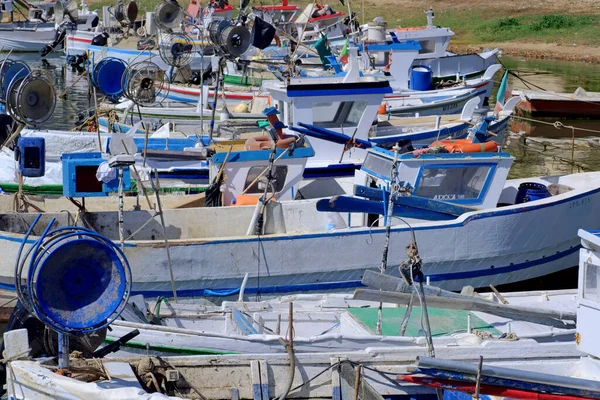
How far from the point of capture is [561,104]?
1101 inches

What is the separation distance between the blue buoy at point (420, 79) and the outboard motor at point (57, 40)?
17679 millimetres

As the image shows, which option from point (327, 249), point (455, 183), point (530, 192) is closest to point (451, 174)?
point (455, 183)

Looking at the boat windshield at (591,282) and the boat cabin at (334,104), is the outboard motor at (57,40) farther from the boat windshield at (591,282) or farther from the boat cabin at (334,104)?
the boat windshield at (591,282)

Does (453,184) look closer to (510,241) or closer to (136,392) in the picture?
(510,241)

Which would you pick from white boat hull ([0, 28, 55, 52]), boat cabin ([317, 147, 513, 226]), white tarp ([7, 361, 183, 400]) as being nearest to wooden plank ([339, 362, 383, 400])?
white tarp ([7, 361, 183, 400])

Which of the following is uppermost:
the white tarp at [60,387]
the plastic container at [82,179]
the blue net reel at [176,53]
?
the blue net reel at [176,53]

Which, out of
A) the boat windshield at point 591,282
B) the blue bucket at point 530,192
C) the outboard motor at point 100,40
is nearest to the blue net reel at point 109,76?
the blue bucket at point 530,192

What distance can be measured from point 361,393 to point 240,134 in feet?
31.0

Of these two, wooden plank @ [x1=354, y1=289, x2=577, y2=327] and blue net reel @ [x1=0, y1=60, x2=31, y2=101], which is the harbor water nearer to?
blue net reel @ [x1=0, y1=60, x2=31, y2=101]

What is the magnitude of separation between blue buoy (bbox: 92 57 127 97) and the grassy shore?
22256 mm

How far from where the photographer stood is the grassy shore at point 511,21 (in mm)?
41031

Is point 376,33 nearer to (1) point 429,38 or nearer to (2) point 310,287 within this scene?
(1) point 429,38

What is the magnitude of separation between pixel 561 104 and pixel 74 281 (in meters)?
23.0

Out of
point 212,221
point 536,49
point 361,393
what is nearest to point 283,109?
point 212,221
